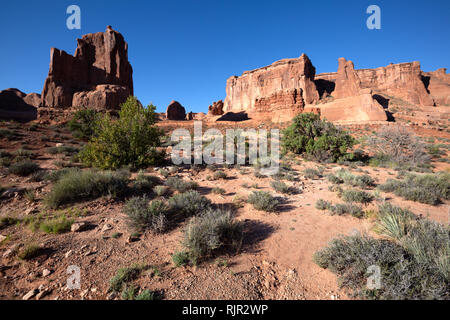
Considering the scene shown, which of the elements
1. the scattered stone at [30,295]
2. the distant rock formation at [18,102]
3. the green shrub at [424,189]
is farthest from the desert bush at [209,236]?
the distant rock formation at [18,102]

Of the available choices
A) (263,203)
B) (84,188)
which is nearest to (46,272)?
(84,188)

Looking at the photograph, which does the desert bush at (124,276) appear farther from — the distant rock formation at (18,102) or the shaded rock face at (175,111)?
the distant rock formation at (18,102)

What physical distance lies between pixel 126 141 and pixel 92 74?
42747 mm

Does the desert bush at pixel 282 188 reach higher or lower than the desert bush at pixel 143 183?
lower

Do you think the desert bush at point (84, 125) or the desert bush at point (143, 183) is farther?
the desert bush at point (84, 125)

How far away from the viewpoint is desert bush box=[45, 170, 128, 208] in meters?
4.17

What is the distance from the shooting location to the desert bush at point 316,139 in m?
11.6

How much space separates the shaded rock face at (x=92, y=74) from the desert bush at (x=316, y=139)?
3429 cm

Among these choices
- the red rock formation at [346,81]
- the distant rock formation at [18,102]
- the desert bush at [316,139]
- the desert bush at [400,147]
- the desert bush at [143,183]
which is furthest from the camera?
the distant rock formation at [18,102]

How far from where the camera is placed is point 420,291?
1.89m

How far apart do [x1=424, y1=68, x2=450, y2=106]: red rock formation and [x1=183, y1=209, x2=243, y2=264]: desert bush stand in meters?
70.7

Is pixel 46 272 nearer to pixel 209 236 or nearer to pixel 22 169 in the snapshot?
pixel 209 236

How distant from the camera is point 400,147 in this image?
12.1m
